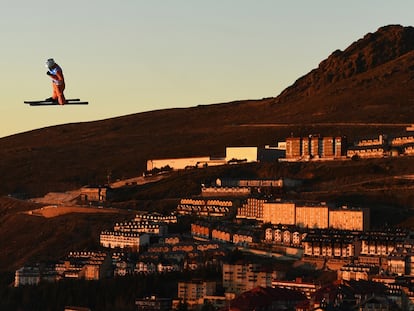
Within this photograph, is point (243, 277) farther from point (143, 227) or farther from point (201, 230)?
point (143, 227)

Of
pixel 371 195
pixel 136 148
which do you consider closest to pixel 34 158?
pixel 136 148

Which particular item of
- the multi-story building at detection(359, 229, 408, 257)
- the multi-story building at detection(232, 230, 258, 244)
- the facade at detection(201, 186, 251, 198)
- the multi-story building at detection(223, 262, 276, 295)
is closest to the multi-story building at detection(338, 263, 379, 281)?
the multi-story building at detection(359, 229, 408, 257)

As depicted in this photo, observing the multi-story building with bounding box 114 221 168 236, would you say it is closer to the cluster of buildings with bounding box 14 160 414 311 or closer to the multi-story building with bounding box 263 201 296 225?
the cluster of buildings with bounding box 14 160 414 311

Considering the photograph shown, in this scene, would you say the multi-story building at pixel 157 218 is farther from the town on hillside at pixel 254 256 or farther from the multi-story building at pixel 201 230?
the multi-story building at pixel 201 230

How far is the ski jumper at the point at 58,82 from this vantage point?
46.7 m

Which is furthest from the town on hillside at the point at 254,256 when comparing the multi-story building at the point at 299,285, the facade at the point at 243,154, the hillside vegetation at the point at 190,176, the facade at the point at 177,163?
the facade at the point at 177,163

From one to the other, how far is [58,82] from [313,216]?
75.3 meters

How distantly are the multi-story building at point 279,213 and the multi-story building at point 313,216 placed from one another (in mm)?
572

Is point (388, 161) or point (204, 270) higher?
point (388, 161)

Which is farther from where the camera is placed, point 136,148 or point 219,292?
point 136,148

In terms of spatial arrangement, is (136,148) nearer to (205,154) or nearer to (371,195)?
(205,154)

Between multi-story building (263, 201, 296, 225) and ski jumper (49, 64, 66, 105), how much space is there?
247 feet

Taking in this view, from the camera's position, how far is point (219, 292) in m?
98.2

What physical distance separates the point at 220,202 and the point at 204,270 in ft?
107
